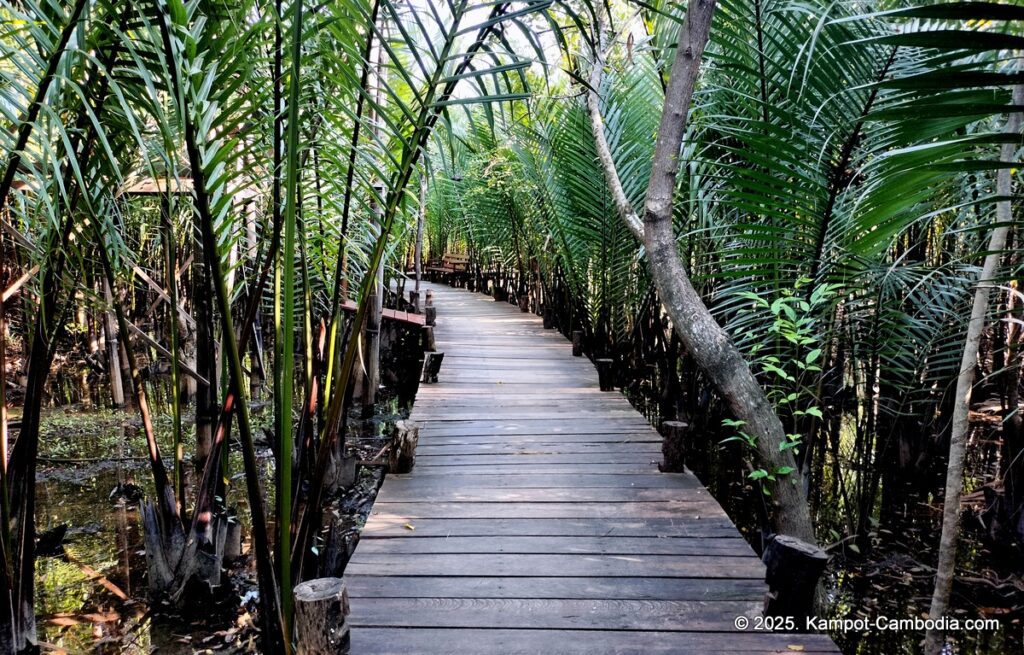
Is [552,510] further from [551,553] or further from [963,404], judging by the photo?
[963,404]

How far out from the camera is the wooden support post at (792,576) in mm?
1869

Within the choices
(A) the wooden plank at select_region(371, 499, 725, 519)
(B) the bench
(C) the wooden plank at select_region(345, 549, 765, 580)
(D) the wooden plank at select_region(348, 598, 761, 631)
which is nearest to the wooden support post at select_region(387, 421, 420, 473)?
(A) the wooden plank at select_region(371, 499, 725, 519)

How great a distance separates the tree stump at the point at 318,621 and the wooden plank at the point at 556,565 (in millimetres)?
654

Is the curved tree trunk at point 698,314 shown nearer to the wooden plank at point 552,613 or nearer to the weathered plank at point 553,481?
the wooden plank at point 552,613

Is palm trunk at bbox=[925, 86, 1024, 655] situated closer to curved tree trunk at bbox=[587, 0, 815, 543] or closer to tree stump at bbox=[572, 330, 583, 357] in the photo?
curved tree trunk at bbox=[587, 0, 815, 543]

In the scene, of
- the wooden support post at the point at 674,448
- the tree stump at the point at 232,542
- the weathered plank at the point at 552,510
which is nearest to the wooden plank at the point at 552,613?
the weathered plank at the point at 552,510

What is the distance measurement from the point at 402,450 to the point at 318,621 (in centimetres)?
168

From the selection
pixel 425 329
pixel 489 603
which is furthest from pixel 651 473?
pixel 425 329

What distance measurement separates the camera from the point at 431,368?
18.3ft

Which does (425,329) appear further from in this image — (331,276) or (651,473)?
(651,473)

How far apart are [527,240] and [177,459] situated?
671 cm

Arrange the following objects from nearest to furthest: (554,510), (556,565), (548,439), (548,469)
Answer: (556,565), (554,510), (548,469), (548,439)

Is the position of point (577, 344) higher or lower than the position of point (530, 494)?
higher

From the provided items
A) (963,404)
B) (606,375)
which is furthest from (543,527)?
(606,375)
